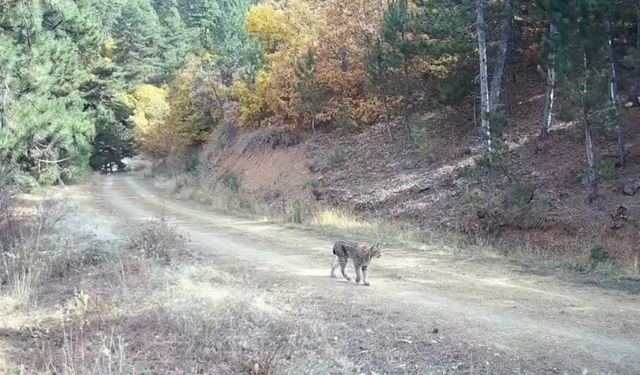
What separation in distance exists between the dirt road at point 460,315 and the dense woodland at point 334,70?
666 centimetres

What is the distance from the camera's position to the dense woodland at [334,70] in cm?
1575

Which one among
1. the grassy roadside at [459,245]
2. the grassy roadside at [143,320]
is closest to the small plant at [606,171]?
the grassy roadside at [459,245]

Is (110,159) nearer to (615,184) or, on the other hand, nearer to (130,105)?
(130,105)

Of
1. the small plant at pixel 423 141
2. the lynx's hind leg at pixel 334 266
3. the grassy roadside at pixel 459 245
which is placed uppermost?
the small plant at pixel 423 141

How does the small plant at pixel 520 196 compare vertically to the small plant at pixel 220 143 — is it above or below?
below

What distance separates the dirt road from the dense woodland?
262 inches

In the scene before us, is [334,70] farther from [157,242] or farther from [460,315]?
[460,315]

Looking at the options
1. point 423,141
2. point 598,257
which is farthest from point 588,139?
point 423,141

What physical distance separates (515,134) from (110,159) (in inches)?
2027

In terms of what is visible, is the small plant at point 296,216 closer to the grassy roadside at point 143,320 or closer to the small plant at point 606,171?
the grassy roadside at point 143,320

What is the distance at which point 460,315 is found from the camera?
8.12m

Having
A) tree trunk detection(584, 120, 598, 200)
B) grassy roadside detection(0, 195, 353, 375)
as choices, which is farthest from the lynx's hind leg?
tree trunk detection(584, 120, 598, 200)

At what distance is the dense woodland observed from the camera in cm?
1575

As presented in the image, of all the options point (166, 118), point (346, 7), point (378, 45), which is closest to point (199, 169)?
point (166, 118)
